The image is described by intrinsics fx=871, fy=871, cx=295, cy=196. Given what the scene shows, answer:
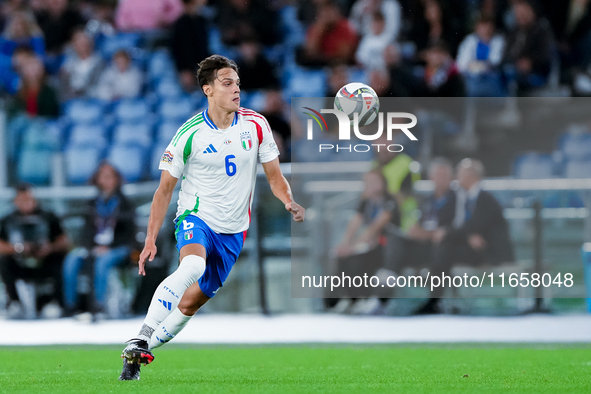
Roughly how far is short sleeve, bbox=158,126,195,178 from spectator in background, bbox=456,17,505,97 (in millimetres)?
6793

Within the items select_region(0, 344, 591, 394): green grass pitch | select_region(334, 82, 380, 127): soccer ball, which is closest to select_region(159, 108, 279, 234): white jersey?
select_region(0, 344, 591, 394): green grass pitch

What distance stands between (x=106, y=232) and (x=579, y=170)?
5996 millimetres

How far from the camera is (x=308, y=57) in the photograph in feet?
43.2

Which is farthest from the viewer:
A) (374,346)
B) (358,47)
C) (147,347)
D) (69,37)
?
(69,37)

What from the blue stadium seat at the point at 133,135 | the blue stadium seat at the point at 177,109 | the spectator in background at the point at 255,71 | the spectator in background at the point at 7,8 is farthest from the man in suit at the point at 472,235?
the spectator in background at the point at 7,8

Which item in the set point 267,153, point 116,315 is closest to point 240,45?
point 116,315

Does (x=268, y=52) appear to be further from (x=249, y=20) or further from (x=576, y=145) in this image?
(x=576, y=145)

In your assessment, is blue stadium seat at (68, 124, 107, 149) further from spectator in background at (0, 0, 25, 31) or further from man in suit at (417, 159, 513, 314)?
man in suit at (417, 159, 513, 314)

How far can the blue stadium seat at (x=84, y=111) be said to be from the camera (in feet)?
44.4

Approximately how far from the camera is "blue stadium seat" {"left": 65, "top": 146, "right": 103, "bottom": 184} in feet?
40.7

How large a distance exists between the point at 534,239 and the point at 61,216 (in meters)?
6.04

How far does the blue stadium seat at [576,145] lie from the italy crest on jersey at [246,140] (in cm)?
635

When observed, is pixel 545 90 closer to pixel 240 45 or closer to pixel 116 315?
pixel 240 45

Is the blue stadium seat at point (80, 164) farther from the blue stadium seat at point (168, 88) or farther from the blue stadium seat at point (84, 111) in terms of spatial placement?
the blue stadium seat at point (168, 88)
